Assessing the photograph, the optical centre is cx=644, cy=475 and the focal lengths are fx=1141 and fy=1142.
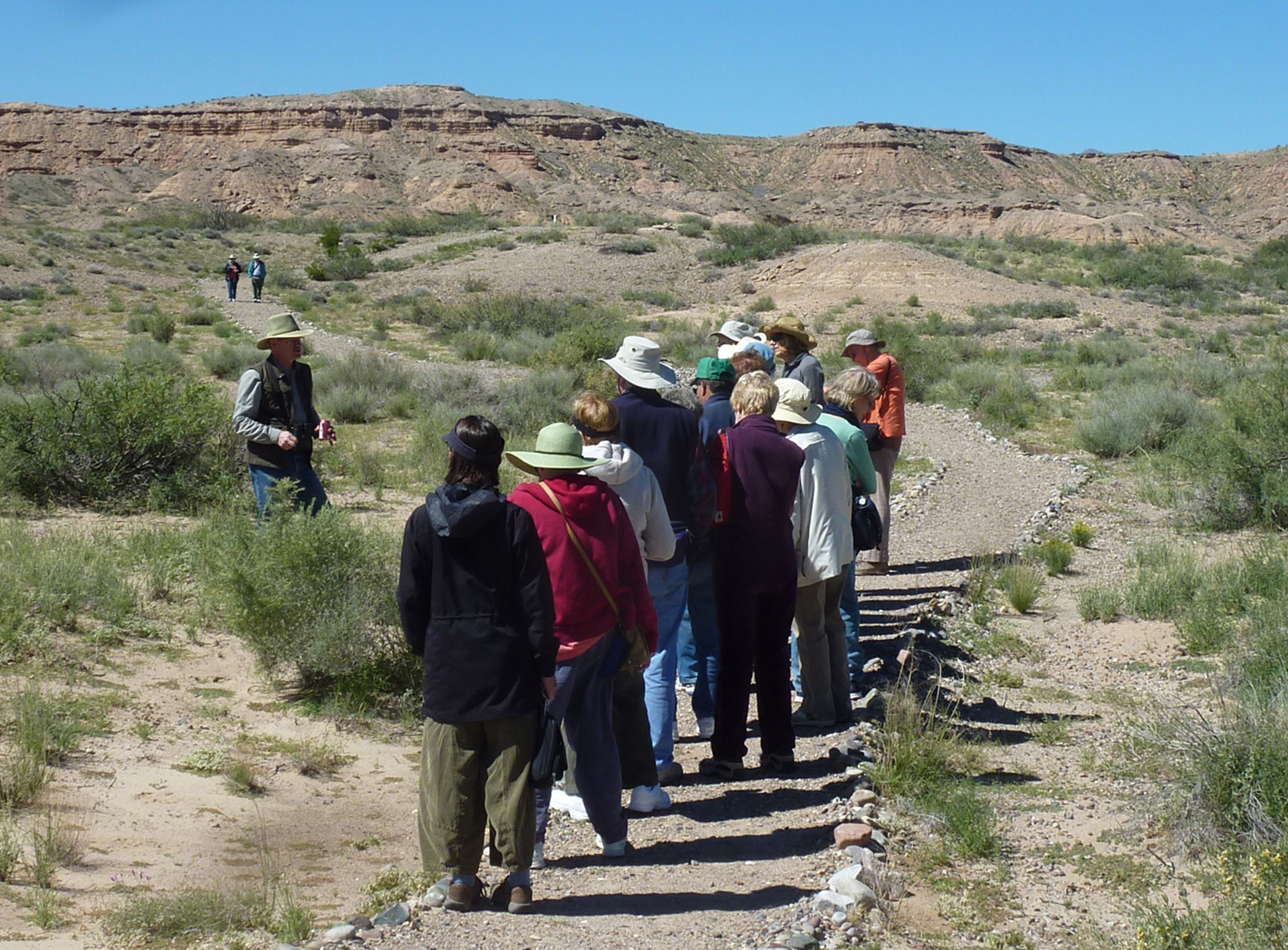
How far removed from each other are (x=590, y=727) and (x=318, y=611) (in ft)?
8.49

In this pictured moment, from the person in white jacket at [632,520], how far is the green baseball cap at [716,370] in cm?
114

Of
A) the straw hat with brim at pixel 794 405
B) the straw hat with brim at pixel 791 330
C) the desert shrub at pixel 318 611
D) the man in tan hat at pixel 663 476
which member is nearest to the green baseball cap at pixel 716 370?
the straw hat with brim at pixel 794 405

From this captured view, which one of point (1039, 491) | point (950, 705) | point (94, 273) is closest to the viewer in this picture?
point (950, 705)

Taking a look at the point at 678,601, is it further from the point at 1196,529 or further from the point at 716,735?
the point at 1196,529

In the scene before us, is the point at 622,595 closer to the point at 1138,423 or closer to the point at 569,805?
the point at 569,805

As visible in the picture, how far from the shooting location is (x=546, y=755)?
389cm

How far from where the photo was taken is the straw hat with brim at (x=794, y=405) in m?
5.33

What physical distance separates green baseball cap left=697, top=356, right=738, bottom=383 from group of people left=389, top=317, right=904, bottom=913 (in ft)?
0.04

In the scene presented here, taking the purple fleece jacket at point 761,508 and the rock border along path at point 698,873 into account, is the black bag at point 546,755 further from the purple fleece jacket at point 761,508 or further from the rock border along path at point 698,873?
the purple fleece jacket at point 761,508

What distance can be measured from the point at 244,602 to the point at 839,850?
3576 mm

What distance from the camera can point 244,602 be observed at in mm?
6324

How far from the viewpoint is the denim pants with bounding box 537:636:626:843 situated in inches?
167

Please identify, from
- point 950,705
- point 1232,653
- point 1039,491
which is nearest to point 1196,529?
point 1039,491

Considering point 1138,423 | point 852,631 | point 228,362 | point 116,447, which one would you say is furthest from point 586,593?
point 228,362
